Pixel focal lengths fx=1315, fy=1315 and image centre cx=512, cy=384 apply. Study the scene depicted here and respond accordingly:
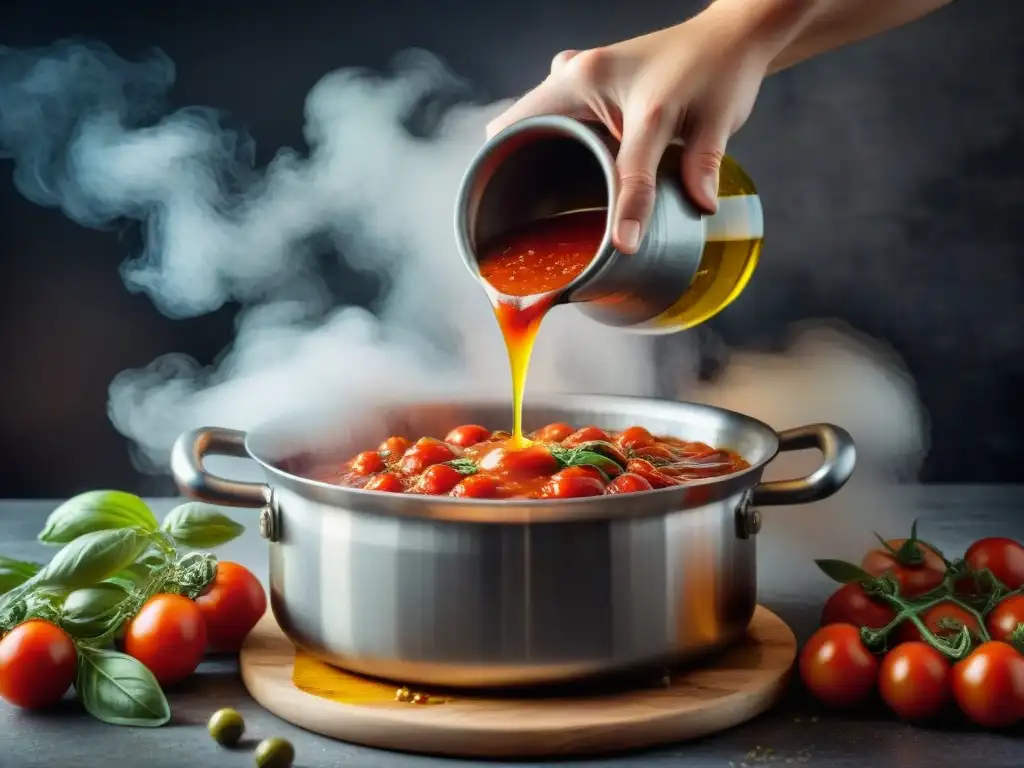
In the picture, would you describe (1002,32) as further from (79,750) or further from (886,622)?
(79,750)

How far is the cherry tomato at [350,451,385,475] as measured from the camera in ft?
5.41

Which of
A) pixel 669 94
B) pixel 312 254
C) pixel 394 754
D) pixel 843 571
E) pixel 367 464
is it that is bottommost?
pixel 394 754

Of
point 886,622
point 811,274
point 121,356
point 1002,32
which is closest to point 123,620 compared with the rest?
point 886,622

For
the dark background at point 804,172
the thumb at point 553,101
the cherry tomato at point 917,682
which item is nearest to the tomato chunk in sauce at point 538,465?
the cherry tomato at point 917,682

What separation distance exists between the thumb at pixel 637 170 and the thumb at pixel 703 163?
4 cm

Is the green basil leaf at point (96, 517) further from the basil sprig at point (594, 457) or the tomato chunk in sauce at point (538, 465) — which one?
the basil sprig at point (594, 457)

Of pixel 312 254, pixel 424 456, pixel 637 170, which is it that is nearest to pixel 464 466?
pixel 424 456

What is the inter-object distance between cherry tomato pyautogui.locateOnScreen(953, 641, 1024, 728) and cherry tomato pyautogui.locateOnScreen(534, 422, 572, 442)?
2.08 feet

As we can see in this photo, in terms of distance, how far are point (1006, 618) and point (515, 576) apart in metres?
0.56

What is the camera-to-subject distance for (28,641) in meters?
1.38

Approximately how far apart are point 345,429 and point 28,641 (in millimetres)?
591

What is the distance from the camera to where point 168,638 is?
145 centimetres

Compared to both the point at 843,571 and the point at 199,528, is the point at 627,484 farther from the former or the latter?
the point at 199,528

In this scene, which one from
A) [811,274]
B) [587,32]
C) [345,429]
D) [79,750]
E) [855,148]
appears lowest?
[79,750]
